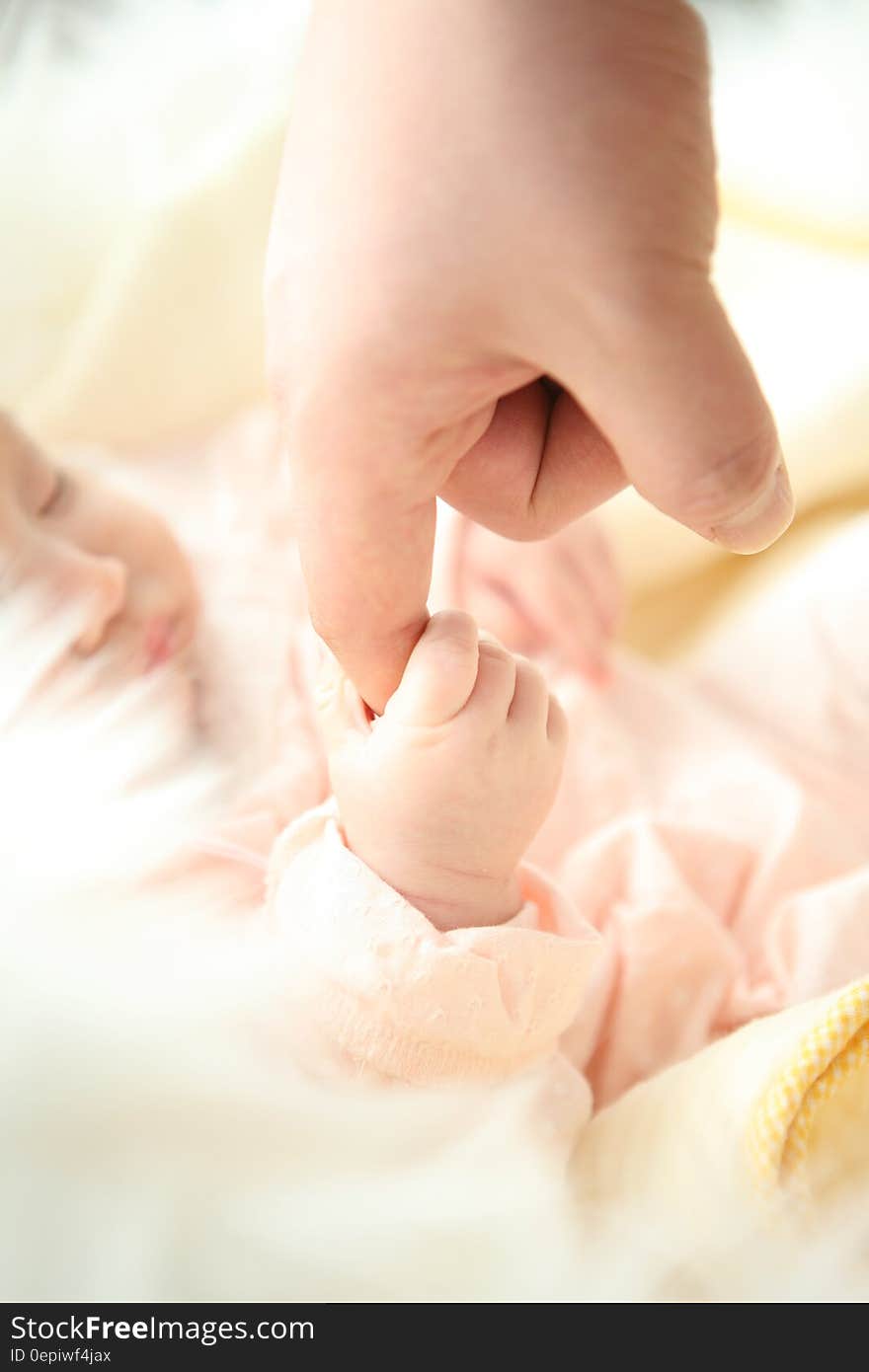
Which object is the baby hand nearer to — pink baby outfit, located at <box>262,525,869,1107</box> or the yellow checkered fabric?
pink baby outfit, located at <box>262,525,869,1107</box>

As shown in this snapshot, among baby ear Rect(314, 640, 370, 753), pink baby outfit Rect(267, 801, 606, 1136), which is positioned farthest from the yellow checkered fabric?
baby ear Rect(314, 640, 370, 753)

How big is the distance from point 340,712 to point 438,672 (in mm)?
66

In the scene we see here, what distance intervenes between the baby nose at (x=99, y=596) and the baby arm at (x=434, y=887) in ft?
0.68

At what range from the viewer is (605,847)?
2.33ft

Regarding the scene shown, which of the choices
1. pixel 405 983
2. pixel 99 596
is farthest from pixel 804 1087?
pixel 99 596

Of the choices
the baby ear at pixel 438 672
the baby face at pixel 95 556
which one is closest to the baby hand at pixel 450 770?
the baby ear at pixel 438 672

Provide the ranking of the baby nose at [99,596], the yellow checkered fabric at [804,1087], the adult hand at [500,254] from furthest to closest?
the baby nose at [99,596]
the yellow checkered fabric at [804,1087]
the adult hand at [500,254]

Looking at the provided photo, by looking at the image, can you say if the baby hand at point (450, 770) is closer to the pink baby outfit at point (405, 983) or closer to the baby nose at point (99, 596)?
the pink baby outfit at point (405, 983)

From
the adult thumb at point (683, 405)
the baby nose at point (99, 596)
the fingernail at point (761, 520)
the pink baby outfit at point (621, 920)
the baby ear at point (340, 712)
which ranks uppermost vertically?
the adult thumb at point (683, 405)

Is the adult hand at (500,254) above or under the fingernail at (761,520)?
above

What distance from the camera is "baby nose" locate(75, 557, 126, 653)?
0.67 meters

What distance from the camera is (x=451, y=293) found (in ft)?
1.03

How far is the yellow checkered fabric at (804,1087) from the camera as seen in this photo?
1.45ft

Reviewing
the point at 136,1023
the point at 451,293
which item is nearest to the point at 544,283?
the point at 451,293
